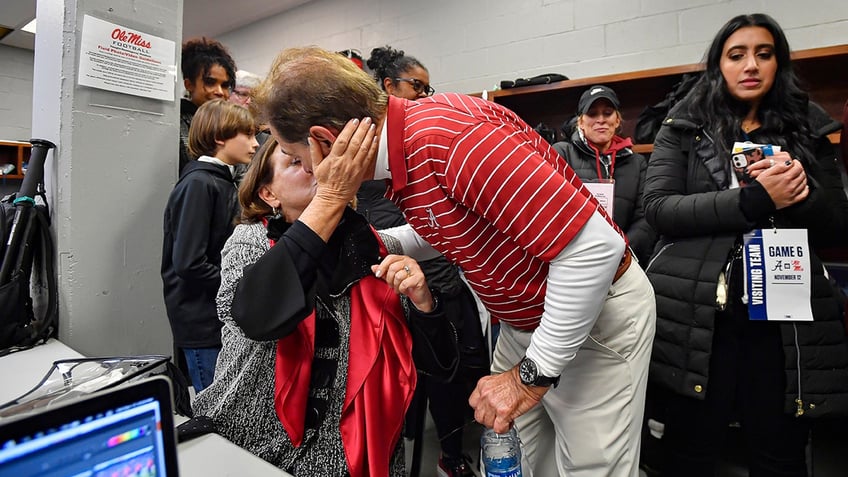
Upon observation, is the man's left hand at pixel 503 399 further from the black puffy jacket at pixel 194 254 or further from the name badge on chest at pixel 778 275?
the black puffy jacket at pixel 194 254

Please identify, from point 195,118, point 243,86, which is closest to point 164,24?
point 195,118

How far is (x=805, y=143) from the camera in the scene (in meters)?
1.30

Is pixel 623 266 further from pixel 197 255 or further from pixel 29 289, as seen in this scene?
pixel 29 289

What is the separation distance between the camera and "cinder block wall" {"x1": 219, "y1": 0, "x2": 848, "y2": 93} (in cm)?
255

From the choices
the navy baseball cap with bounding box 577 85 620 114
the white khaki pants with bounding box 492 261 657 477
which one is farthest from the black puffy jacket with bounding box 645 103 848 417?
the navy baseball cap with bounding box 577 85 620 114

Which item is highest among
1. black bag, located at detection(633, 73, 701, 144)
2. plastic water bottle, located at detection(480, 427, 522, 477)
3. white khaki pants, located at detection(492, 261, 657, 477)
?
black bag, located at detection(633, 73, 701, 144)

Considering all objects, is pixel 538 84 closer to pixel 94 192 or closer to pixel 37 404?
pixel 94 192

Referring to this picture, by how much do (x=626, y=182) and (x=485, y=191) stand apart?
1.72 meters

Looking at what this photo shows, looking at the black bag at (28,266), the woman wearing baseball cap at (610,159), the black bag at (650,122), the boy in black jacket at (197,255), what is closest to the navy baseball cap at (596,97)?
the woman wearing baseball cap at (610,159)

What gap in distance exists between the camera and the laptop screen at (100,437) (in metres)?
0.36

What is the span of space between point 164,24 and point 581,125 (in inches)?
73.4

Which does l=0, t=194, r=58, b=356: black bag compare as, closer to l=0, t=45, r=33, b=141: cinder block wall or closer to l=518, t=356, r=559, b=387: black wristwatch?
l=518, t=356, r=559, b=387: black wristwatch

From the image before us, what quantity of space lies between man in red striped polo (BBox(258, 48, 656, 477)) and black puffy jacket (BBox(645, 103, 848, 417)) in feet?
1.15

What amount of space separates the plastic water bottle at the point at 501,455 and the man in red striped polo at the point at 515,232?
4.6 inches
